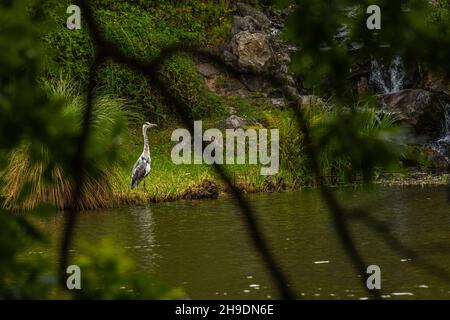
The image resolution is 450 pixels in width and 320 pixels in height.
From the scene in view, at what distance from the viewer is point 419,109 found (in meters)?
18.7

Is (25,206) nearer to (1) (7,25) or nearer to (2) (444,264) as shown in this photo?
(1) (7,25)

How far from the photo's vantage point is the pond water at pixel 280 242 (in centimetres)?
834

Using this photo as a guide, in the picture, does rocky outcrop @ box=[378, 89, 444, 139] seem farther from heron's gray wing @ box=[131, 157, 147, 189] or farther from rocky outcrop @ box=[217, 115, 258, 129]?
heron's gray wing @ box=[131, 157, 147, 189]

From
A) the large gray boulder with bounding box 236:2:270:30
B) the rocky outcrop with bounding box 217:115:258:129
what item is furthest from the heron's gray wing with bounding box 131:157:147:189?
the large gray boulder with bounding box 236:2:270:30

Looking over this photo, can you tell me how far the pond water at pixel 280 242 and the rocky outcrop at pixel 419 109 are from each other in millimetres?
3458

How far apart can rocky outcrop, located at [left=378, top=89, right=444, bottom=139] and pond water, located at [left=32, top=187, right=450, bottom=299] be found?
3.46 m

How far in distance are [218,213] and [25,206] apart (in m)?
11.2

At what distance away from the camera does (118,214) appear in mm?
13477

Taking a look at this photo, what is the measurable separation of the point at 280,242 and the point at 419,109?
8.77 metres

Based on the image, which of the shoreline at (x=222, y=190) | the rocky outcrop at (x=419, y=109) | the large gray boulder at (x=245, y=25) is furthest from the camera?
Result: the large gray boulder at (x=245, y=25)

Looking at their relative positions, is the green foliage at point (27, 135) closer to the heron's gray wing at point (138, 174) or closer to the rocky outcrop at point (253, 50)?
the heron's gray wing at point (138, 174)

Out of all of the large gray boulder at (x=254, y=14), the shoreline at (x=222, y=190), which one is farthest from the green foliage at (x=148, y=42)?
the shoreline at (x=222, y=190)

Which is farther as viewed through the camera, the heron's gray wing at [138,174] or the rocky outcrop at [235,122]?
the rocky outcrop at [235,122]

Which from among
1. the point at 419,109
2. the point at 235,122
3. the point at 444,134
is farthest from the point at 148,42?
the point at 444,134
